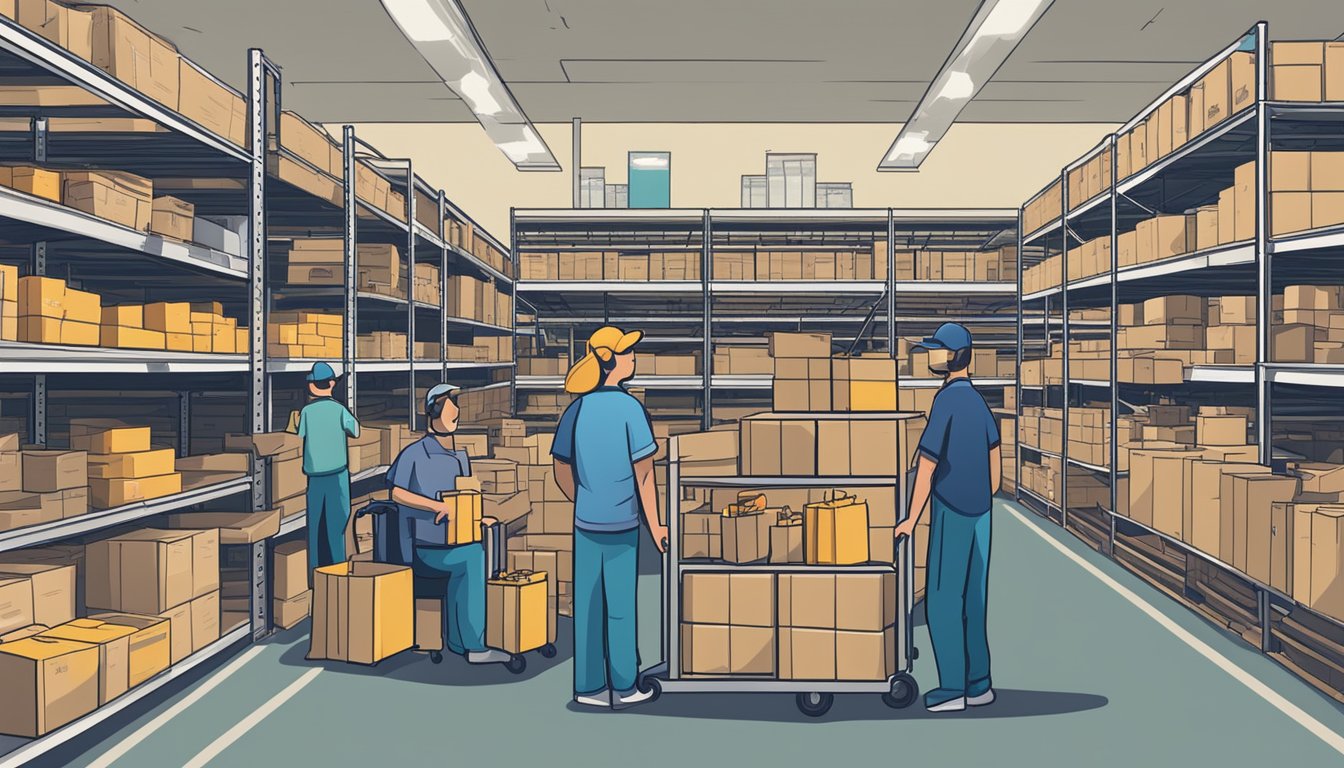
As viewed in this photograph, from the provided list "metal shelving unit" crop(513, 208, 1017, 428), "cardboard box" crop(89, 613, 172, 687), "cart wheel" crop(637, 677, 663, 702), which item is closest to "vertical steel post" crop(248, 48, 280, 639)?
"cardboard box" crop(89, 613, 172, 687)

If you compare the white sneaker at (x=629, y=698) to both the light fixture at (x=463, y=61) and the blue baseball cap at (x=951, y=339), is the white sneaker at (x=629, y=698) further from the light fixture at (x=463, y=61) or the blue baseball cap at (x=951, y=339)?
the light fixture at (x=463, y=61)

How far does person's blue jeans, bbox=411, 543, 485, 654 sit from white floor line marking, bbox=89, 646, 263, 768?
1.03m

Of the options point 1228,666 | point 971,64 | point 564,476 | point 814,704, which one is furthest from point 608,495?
point 971,64

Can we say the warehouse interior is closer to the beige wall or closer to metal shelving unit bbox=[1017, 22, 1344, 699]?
metal shelving unit bbox=[1017, 22, 1344, 699]

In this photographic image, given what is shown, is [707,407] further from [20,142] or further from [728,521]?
[20,142]

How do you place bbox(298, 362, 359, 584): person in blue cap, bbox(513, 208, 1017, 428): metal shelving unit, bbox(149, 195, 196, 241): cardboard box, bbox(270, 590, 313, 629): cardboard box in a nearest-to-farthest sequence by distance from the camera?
bbox(149, 195, 196, 241): cardboard box
bbox(270, 590, 313, 629): cardboard box
bbox(298, 362, 359, 584): person in blue cap
bbox(513, 208, 1017, 428): metal shelving unit

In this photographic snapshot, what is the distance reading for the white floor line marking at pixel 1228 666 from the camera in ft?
11.6

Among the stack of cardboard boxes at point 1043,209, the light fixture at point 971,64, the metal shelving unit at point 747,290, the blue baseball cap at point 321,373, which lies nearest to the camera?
the blue baseball cap at point 321,373

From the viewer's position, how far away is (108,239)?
11.3 feet

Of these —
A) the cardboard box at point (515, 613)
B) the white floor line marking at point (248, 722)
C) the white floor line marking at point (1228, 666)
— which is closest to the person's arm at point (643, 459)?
the cardboard box at point (515, 613)

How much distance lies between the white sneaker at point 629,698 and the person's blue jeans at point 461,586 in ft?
3.01

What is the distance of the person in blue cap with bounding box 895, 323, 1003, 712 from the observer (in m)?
3.58

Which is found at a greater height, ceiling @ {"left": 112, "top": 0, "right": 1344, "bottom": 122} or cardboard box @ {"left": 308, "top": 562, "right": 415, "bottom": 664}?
ceiling @ {"left": 112, "top": 0, "right": 1344, "bottom": 122}

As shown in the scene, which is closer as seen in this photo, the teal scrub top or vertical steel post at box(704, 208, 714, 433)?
the teal scrub top
